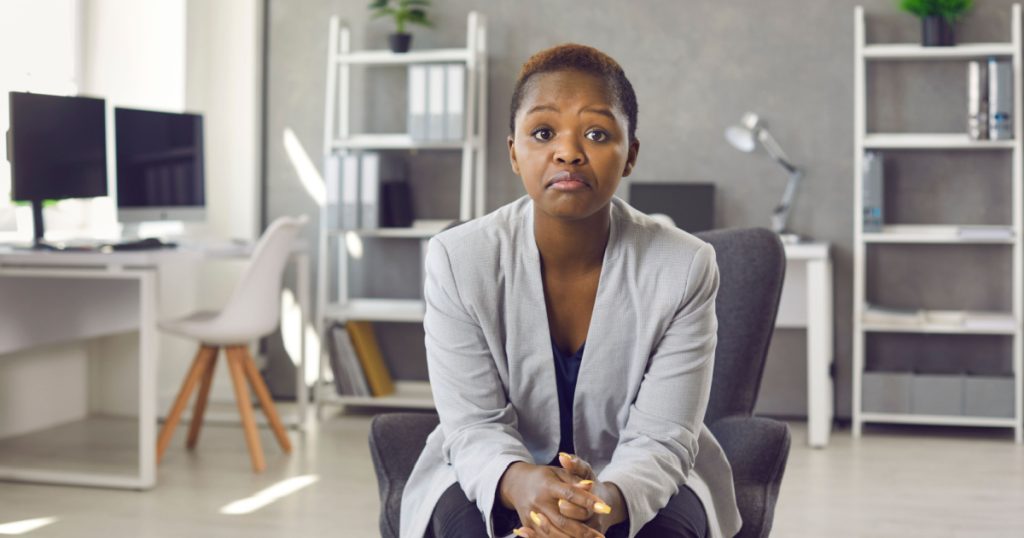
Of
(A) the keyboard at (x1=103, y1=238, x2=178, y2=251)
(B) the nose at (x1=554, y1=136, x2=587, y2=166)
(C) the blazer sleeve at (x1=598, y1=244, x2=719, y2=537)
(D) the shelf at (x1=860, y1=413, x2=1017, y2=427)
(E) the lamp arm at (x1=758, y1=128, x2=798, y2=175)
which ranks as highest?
(E) the lamp arm at (x1=758, y1=128, x2=798, y2=175)

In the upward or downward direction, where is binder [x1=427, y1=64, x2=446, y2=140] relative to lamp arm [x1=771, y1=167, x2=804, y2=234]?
upward

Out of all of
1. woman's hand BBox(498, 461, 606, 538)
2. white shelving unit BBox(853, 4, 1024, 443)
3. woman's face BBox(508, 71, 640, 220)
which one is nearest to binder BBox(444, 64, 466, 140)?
white shelving unit BBox(853, 4, 1024, 443)

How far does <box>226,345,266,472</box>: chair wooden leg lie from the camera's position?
357cm

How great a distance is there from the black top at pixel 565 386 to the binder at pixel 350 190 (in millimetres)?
2910

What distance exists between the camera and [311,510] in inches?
121

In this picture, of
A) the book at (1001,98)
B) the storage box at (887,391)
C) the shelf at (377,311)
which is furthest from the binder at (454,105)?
the book at (1001,98)

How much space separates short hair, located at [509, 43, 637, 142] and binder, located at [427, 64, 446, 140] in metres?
2.81

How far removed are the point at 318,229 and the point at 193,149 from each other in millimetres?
814

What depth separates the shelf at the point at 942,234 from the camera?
4.04m

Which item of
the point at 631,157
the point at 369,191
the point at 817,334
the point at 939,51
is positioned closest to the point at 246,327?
the point at 369,191

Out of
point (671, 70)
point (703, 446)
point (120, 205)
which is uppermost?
point (671, 70)

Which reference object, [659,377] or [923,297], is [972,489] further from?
[659,377]

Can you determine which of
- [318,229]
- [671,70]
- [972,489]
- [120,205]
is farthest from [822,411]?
[120,205]

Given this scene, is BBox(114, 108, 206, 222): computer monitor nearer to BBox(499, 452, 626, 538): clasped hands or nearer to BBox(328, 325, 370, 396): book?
BBox(328, 325, 370, 396): book
